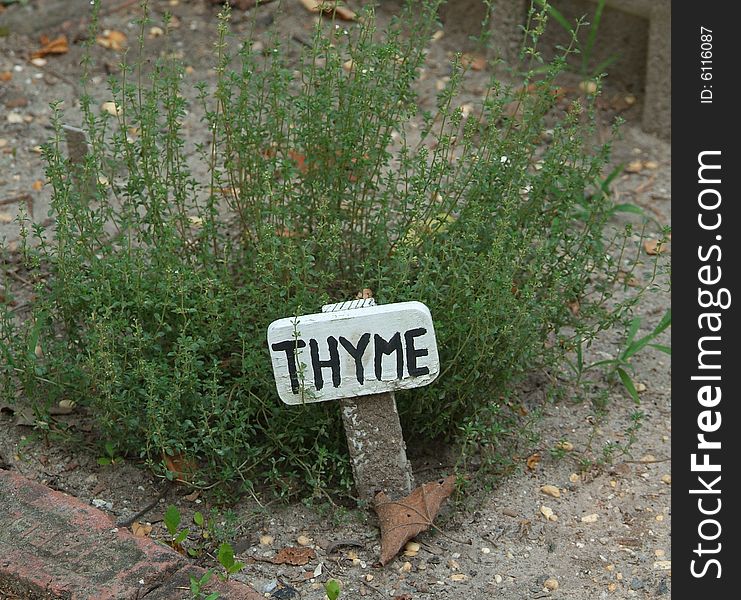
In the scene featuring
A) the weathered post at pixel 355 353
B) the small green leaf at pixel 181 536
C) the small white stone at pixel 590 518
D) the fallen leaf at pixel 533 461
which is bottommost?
the small white stone at pixel 590 518

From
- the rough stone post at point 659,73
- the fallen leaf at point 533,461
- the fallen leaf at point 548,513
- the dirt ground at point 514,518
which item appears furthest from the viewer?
the rough stone post at point 659,73

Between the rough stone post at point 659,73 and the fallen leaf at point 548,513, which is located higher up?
the rough stone post at point 659,73

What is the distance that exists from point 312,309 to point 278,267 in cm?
14

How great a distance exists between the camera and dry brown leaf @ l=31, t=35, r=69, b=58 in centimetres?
522

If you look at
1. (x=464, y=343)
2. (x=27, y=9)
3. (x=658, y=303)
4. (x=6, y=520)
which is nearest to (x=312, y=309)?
(x=464, y=343)

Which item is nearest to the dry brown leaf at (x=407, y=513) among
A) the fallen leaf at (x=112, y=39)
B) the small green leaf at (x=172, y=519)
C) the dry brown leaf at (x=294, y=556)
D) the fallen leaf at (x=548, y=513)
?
the dry brown leaf at (x=294, y=556)

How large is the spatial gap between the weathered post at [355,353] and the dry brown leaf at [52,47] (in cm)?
310

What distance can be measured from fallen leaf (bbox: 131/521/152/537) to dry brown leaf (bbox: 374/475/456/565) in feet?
1.94

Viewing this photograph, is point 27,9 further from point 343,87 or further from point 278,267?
point 278,267

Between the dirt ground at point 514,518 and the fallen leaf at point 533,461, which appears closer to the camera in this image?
the dirt ground at point 514,518

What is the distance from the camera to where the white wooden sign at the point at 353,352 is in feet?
8.70

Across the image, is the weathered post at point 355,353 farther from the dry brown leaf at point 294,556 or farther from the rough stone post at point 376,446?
the dry brown leaf at point 294,556

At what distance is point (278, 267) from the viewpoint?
9.23 feet
